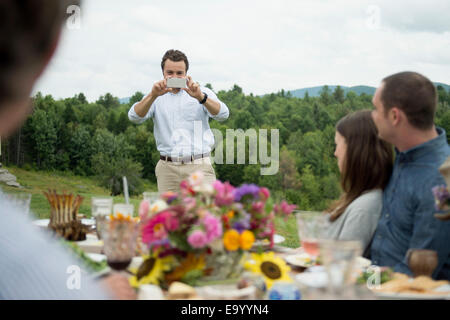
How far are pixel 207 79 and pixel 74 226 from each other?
38416mm

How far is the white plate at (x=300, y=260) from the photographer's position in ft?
6.23

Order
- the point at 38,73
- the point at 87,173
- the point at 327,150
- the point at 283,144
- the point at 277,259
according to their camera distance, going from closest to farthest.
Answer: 1. the point at 38,73
2. the point at 277,259
3. the point at 87,173
4. the point at 327,150
5. the point at 283,144

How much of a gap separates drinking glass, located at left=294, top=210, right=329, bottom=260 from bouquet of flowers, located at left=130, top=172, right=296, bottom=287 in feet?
0.75

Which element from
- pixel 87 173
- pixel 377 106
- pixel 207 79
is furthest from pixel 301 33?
pixel 377 106

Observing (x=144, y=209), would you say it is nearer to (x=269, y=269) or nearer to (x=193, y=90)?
(x=269, y=269)

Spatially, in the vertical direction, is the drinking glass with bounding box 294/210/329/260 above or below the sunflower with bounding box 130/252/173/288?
above

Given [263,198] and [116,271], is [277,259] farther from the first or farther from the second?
[116,271]

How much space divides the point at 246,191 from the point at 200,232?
0.88 feet

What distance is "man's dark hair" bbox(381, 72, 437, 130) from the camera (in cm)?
217

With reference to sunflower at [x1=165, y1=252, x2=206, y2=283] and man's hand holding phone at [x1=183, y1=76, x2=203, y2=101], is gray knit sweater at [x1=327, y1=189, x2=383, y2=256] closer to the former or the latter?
sunflower at [x1=165, y1=252, x2=206, y2=283]

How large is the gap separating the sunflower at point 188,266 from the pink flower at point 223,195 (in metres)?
0.19

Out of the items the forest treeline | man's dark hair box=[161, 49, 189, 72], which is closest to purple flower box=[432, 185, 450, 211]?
man's dark hair box=[161, 49, 189, 72]

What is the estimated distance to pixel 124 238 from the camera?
1603 millimetres

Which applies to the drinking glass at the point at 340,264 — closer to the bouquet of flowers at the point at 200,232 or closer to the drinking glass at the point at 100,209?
the bouquet of flowers at the point at 200,232
